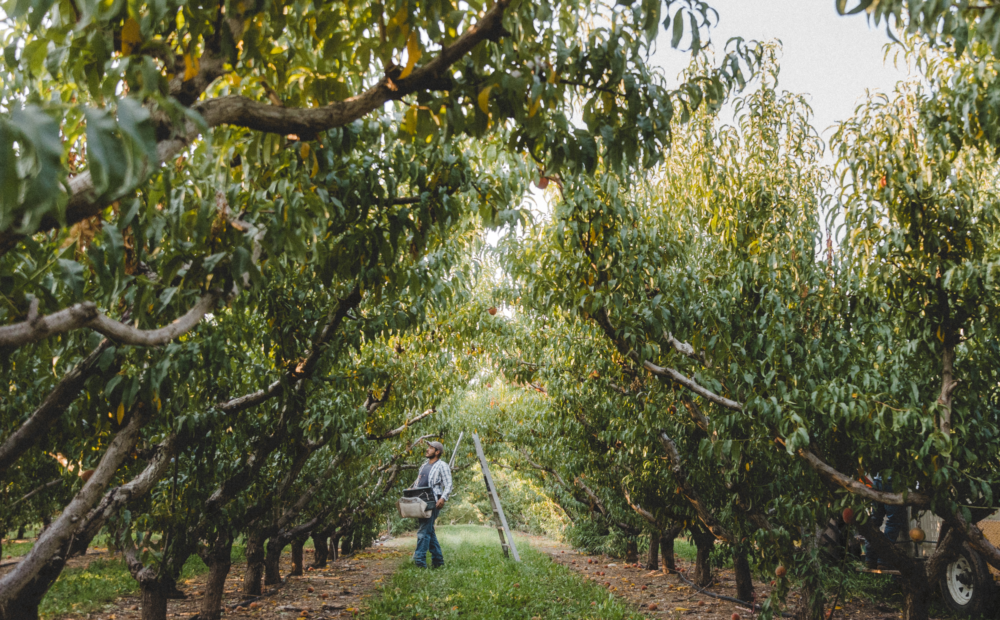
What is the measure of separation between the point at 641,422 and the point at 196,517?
368 cm

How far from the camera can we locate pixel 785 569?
4.54m

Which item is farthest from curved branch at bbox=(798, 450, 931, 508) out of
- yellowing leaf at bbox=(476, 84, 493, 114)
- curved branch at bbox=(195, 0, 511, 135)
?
curved branch at bbox=(195, 0, 511, 135)

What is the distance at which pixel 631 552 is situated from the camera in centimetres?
1170

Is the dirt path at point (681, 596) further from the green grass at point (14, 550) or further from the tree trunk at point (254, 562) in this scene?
the green grass at point (14, 550)

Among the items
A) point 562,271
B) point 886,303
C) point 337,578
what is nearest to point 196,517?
point 562,271

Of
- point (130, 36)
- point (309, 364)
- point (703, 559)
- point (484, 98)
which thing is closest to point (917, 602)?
point (703, 559)

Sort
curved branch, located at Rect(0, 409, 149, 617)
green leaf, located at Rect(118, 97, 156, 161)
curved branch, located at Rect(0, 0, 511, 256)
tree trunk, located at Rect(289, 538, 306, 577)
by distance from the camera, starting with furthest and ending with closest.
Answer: tree trunk, located at Rect(289, 538, 306, 577) < curved branch, located at Rect(0, 409, 149, 617) < curved branch, located at Rect(0, 0, 511, 256) < green leaf, located at Rect(118, 97, 156, 161)

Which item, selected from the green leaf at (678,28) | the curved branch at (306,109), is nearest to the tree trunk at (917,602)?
the green leaf at (678,28)

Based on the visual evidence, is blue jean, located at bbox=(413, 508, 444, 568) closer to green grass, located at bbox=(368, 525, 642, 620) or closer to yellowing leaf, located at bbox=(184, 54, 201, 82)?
green grass, located at bbox=(368, 525, 642, 620)

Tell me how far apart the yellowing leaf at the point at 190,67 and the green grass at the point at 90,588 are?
23.2 ft

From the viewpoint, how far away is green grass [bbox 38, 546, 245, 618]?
23.6ft

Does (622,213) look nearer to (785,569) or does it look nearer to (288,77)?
(288,77)

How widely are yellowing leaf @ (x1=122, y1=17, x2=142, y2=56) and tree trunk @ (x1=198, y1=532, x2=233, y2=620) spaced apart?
5138 millimetres

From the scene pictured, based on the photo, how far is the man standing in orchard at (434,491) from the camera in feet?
31.4
